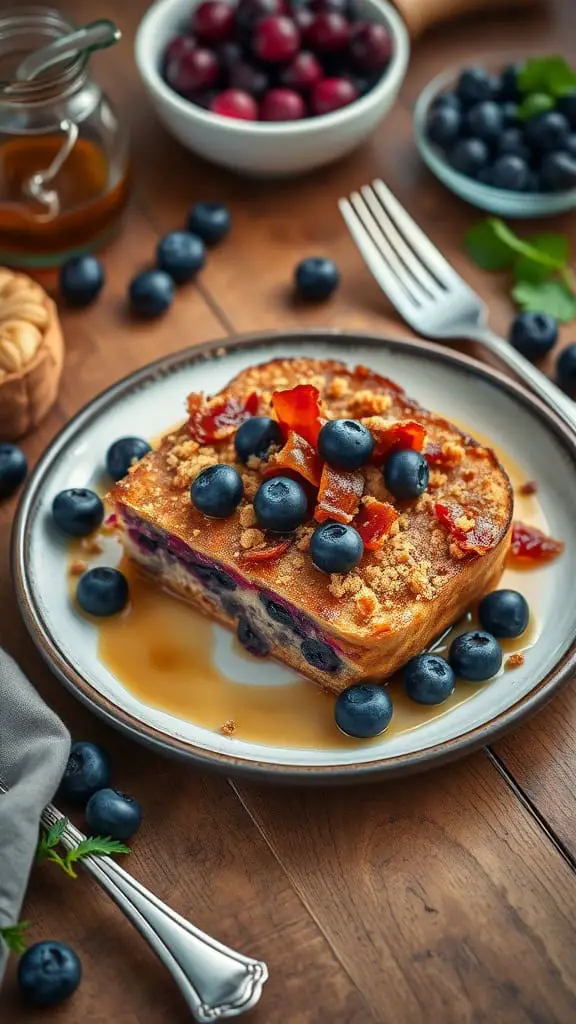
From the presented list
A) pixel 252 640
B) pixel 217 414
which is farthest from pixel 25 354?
pixel 252 640

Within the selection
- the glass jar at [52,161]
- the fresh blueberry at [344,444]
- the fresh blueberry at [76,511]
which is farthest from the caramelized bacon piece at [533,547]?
the glass jar at [52,161]

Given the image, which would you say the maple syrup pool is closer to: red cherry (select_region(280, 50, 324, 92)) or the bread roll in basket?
the bread roll in basket

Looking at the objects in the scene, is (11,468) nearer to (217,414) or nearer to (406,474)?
(217,414)

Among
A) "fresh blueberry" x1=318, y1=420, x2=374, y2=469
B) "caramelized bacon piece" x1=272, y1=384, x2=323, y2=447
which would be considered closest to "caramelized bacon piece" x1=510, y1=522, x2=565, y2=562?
"fresh blueberry" x1=318, y1=420, x2=374, y2=469

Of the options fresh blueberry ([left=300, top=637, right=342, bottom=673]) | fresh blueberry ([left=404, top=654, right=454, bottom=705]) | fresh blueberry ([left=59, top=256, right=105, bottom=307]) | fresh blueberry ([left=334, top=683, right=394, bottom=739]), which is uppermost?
fresh blueberry ([left=404, top=654, right=454, bottom=705])

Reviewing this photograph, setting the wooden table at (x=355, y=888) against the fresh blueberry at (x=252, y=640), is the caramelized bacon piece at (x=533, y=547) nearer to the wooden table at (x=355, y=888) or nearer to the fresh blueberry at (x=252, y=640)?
the wooden table at (x=355, y=888)

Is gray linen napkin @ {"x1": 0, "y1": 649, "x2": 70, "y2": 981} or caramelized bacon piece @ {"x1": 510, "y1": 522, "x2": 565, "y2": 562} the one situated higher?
caramelized bacon piece @ {"x1": 510, "y1": 522, "x2": 565, "y2": 562}
